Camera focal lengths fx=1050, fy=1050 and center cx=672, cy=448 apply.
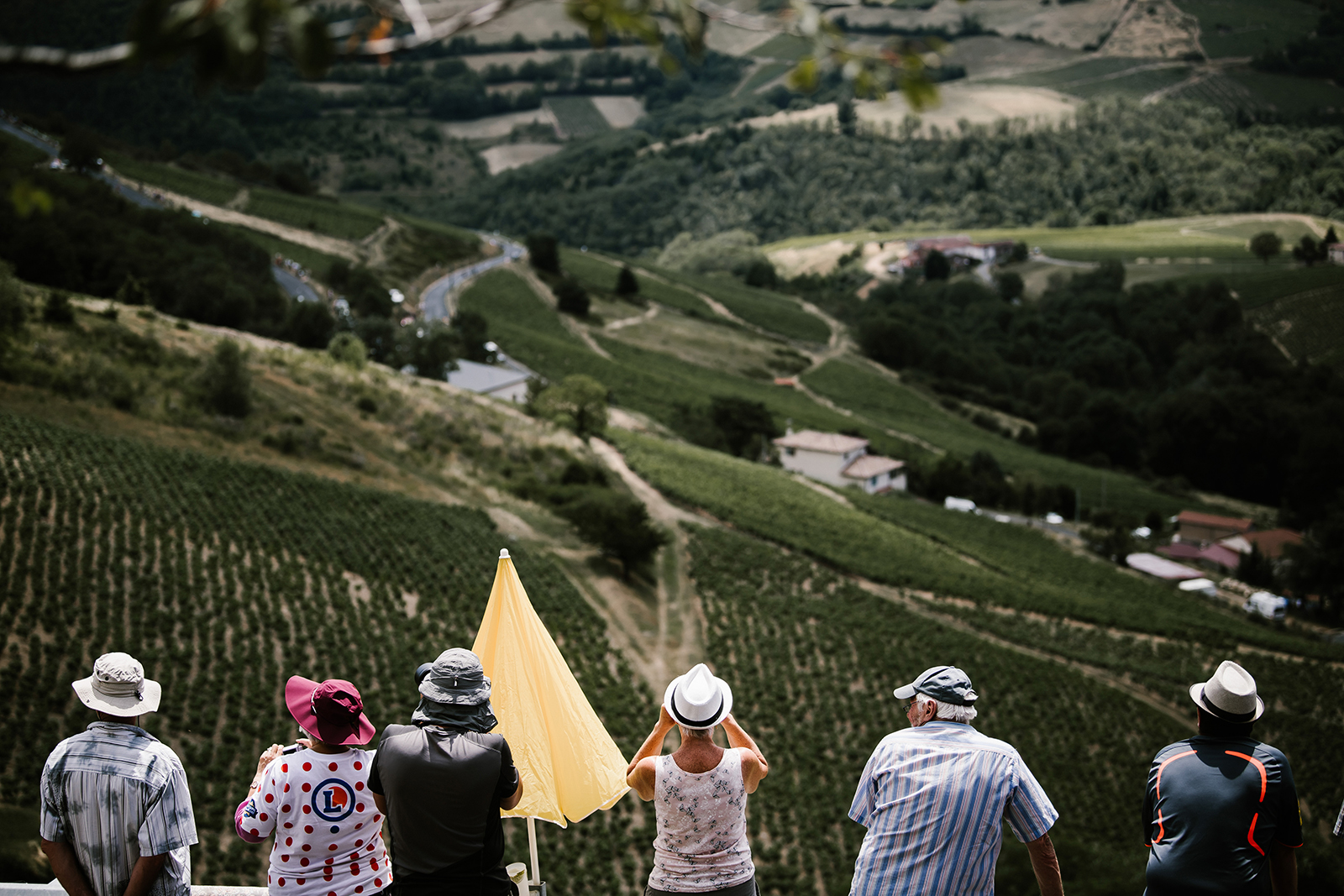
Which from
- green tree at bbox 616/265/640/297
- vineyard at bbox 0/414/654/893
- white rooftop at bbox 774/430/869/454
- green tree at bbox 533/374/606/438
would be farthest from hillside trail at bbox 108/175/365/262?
vineyard at bbox 0/414/654/893

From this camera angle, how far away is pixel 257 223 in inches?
3743

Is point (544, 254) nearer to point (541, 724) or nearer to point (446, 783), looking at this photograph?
point (541, 724)

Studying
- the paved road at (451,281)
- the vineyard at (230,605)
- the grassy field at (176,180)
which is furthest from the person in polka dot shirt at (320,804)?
the grassy field at (176,180)

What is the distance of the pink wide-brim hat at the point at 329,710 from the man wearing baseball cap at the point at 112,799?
0.60m

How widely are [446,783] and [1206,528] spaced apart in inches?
2995

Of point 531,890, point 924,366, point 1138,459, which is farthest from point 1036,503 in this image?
point 531,890

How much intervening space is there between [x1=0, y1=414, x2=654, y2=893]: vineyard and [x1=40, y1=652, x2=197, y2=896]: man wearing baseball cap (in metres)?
13.9

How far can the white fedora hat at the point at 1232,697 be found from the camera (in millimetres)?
4672

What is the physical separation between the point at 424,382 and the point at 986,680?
1147 inches

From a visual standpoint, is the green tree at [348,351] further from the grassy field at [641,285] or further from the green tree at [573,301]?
the grassy field at [641,285]

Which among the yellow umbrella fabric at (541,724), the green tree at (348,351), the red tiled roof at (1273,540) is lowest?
the red tiled roof at (1273,540)

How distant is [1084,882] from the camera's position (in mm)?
15805

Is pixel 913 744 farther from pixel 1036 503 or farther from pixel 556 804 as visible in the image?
pixel 1036 503

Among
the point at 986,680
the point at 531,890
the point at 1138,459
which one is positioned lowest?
the point at 1138,459
